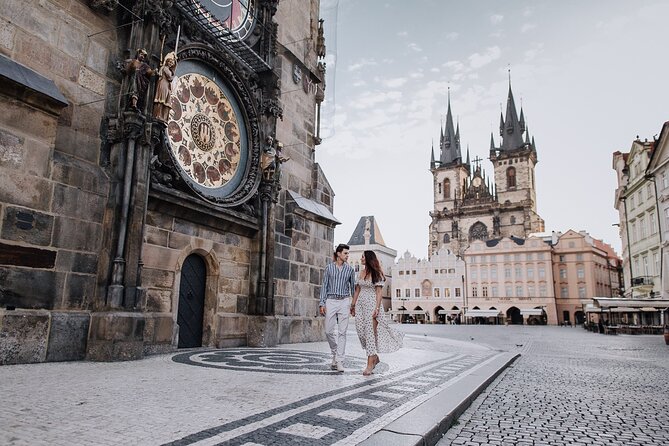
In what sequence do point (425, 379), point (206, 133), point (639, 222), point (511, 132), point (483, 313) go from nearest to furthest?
point (425, 379), point (206, 133), point (639, 222), point (483, 313), point (511, 132)

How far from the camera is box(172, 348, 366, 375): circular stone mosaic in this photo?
6.43m

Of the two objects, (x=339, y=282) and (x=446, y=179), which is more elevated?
(x=446, y=179)

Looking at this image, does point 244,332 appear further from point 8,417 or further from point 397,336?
point 8,417

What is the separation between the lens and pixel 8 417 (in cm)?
324

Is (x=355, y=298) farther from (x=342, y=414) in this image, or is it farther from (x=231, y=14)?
(x=231, y=14)

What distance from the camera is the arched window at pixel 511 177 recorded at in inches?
3553

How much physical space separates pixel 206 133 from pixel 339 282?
5.02m

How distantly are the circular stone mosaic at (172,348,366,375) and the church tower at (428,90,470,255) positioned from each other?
83.2 metres

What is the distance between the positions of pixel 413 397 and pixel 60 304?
197 inches

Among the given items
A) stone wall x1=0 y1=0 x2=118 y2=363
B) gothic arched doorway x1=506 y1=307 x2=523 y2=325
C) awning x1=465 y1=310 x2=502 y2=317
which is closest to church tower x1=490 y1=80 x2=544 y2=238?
gothic arched doorway x1=506 y1=307 x2=523 y2=325

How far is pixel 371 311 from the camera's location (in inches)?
266

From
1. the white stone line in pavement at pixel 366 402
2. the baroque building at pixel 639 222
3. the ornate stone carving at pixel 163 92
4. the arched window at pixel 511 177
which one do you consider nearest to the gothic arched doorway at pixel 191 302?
the ornate stone carving at pixel 163 92

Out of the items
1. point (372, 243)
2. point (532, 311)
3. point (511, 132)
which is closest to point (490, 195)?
point (511, 132)

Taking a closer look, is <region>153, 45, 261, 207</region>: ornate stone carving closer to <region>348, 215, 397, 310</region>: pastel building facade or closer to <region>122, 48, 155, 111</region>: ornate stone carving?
<region>122, 48, 155, 111</region>: ornate stone carving
